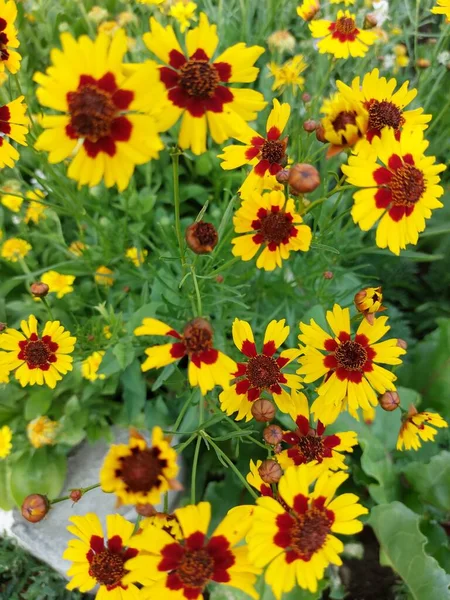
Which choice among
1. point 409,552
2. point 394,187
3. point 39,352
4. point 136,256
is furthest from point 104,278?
point 409,552

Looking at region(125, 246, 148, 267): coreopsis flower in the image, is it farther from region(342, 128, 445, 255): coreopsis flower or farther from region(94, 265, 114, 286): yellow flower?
region(342, 128, 445, 255): coreopsis flower

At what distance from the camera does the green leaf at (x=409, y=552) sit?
1.84 meters

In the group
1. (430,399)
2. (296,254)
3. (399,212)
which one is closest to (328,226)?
(399,212)

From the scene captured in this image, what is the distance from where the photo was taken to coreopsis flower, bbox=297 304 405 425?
4.46 ft

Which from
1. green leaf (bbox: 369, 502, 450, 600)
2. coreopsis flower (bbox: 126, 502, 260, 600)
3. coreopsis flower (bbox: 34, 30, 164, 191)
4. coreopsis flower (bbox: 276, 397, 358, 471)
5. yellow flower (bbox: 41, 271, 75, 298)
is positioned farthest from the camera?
yellow flower (bbox: 41, 271, 75, 298)

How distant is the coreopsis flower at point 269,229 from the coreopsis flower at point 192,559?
65 cm

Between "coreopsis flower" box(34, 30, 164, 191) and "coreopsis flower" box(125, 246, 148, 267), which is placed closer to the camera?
"coreopsis flower" box(34, 30, 164, 191)

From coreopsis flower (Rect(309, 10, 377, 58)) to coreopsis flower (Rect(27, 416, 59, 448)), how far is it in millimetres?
1768

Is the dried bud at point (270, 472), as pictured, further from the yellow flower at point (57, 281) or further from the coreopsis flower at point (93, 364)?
the yellow flower at point (57, 281)

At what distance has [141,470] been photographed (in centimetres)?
95

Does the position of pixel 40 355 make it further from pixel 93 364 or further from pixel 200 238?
pixel 200 238

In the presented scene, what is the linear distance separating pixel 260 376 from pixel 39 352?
683mm

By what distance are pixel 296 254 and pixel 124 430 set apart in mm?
1097

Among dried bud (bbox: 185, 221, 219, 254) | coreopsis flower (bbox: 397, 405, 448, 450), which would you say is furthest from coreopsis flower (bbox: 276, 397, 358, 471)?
dried bud (bbox: 185, 221, 219, 254)
